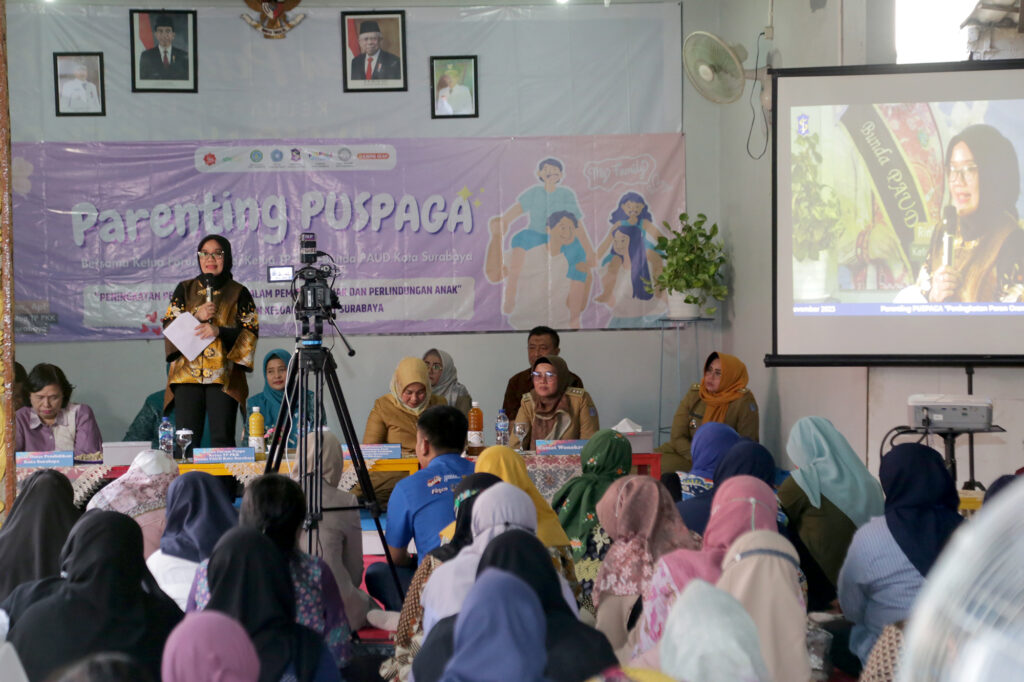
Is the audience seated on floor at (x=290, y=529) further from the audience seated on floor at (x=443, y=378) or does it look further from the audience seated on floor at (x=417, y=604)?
the audience seated on floor at (x=443, y=378)

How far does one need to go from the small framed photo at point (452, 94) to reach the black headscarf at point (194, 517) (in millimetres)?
4297

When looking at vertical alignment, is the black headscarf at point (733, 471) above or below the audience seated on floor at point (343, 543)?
above

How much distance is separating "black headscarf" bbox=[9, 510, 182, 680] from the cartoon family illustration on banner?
467 centimetres

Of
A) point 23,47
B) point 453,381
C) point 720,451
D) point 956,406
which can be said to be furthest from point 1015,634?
point 23,47

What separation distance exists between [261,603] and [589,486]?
1.46 metres

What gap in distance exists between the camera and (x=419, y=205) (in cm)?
661

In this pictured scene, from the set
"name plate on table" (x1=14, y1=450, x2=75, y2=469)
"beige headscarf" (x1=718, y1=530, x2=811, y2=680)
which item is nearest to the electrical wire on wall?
"name plate on table" (x1=14, y1=450, x2=75, y2=469)

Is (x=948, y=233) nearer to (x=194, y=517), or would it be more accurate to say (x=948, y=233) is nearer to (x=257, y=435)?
(x=257, y=435)

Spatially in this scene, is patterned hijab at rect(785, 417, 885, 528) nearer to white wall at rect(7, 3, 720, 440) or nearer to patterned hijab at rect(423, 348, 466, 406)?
patterned hijab at rect(423, 348, 466, 406)

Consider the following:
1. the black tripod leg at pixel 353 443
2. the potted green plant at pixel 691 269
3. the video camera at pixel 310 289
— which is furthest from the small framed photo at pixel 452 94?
the black tripod leg at pixel 353 443

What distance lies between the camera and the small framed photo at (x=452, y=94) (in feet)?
21.7

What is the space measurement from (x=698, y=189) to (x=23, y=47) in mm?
4435

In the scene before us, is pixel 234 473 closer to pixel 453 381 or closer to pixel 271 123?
pixel 453 381

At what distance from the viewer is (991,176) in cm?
418
